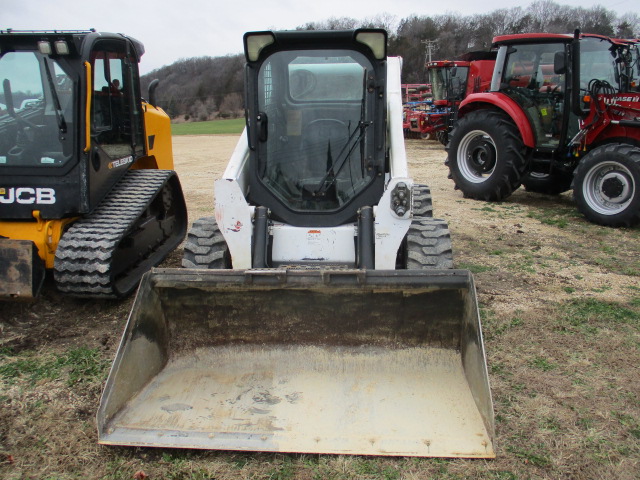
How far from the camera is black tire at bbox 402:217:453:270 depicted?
372 centimetres

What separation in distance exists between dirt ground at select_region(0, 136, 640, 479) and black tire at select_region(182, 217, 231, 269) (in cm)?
80

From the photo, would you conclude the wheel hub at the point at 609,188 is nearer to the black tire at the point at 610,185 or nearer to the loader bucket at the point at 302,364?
the black tire at the point at 610,185

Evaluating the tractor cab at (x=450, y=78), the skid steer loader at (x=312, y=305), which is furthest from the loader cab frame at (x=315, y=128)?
the tractor cab at (x=450, y=78)

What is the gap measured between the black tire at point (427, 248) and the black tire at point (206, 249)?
4.06ft

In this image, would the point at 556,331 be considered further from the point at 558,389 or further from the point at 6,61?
the point at 6,61

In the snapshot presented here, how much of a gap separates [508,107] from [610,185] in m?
1.91

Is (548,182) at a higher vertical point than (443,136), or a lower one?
lower

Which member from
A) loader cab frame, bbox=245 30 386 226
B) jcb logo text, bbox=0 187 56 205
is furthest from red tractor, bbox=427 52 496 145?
jcb logo text, bbox=0 187 56 205

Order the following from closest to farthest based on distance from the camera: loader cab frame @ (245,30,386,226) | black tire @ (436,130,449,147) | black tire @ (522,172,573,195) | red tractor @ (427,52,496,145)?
1. loader cab frame @ (245,30,386,226)
2. black tire @ (522,172,573,195)
3. red tractor @ (427,52,496,145)
4. black tire @ (436,130,449,147)

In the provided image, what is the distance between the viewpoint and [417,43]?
48.2 m

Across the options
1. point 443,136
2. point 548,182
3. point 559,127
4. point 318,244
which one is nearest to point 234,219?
point 318,244

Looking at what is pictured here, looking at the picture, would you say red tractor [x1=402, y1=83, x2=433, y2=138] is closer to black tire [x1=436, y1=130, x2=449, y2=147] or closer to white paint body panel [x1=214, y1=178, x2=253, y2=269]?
black tire [x1=436, y1=130, x2=449, y2=147]

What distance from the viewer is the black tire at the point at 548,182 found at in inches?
333

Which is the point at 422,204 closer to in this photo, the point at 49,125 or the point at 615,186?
the point at 615,186
